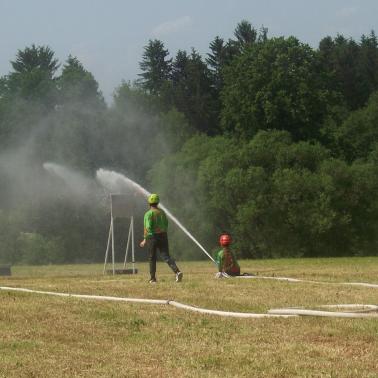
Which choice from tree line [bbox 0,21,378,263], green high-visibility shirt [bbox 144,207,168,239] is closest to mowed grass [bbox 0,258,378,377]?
green high-visibility shirt [bbox 144,207,168,239]

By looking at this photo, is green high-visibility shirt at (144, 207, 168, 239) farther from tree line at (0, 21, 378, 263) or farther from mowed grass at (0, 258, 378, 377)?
tree line at (0, 21, 378, 263)

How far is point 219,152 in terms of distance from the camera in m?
68.9

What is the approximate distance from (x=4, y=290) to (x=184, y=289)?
3519mm

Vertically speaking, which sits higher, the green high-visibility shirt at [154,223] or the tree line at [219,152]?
the tree line at [219,152]

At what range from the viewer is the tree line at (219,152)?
63.9 metres

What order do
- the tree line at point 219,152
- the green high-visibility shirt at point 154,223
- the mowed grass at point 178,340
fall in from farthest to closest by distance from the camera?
1. the tree line at point 219,152
2. the green high-visibility shirt at point 154,223
3. the mowed grass at point 178,340

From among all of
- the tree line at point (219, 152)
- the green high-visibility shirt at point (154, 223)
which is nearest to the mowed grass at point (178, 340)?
the green high-visibility shirt at point (154, 223)

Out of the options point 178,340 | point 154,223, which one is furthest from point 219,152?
point 178,340

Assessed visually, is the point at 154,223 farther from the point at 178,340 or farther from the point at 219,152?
the point at 219,152

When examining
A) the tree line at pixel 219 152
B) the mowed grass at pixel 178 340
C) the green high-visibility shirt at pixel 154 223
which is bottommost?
the mowed grass at pixel 178 340

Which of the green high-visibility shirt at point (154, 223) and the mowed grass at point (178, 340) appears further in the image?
the green high-visibility shirt at point (154, 223)

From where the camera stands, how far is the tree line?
63.9m

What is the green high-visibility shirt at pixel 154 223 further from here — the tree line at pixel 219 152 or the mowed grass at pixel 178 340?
the tree line at pixel 219 152

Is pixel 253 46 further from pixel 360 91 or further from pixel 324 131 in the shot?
pixel 360 91
